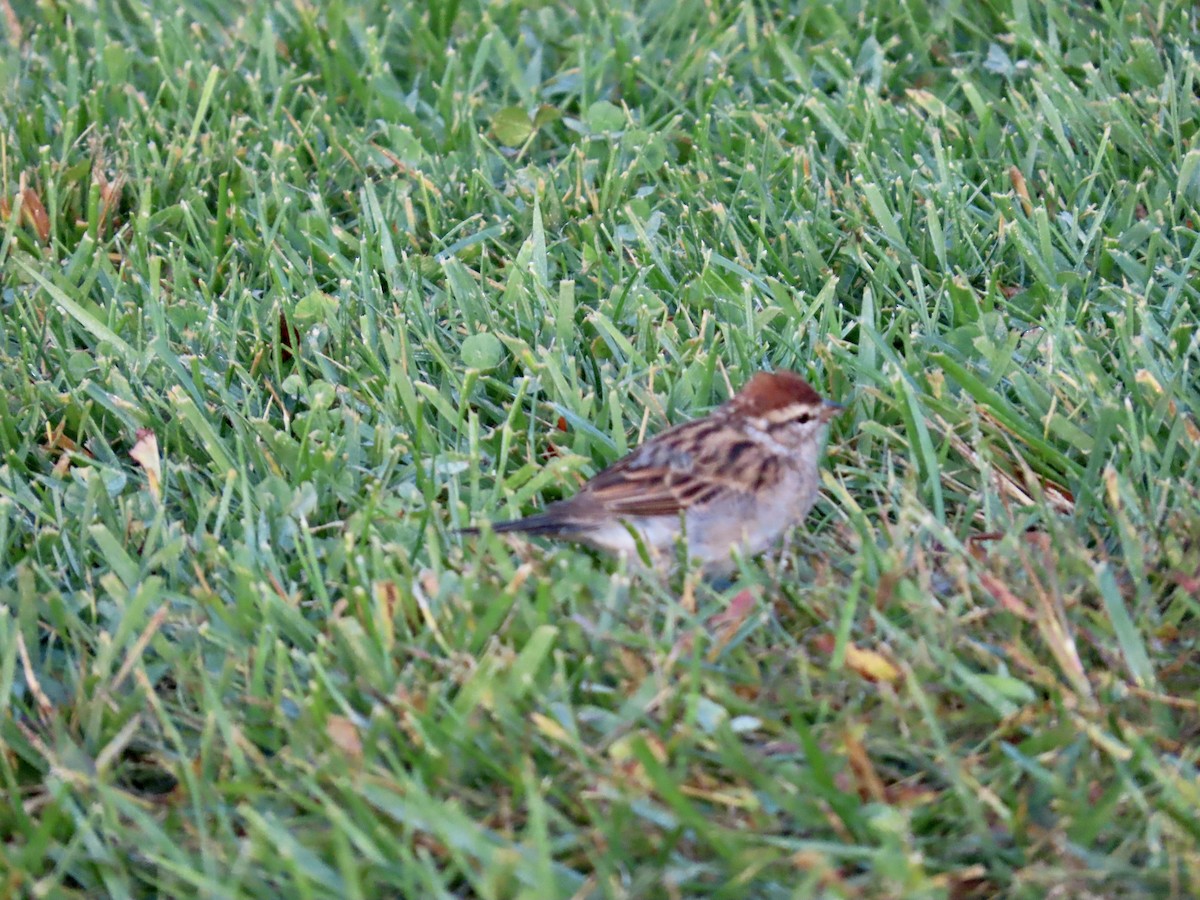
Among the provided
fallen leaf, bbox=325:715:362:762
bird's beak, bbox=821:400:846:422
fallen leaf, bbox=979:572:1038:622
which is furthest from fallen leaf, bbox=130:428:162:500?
fallen leaf, bbox=979:572:1038:622

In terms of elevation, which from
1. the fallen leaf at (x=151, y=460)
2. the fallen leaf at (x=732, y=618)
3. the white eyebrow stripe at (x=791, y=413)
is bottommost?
the fallen leaf at (x=732, y=618)

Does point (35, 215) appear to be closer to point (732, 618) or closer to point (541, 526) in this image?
point (541, 526)

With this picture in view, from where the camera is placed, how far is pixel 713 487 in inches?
167

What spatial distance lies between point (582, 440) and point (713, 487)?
0.52 metres

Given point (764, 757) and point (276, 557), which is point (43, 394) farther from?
point (764, 757)

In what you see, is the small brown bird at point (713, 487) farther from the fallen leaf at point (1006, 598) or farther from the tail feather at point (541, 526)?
the fallen leaf at point (1006, 598)

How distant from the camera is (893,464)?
455 cm

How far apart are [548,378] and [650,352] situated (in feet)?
1.23

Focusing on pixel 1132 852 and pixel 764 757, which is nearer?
pixel 1132 852

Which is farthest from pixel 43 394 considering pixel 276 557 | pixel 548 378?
pixel 548 378

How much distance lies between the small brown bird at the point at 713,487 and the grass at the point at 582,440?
0.48 ft

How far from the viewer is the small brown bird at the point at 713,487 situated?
409 cm

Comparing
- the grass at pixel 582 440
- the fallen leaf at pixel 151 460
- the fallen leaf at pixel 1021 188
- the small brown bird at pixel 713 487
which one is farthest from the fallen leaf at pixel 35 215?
the fallen leaf at pixel 1021 188

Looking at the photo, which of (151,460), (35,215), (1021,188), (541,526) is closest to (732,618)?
(541,526)
